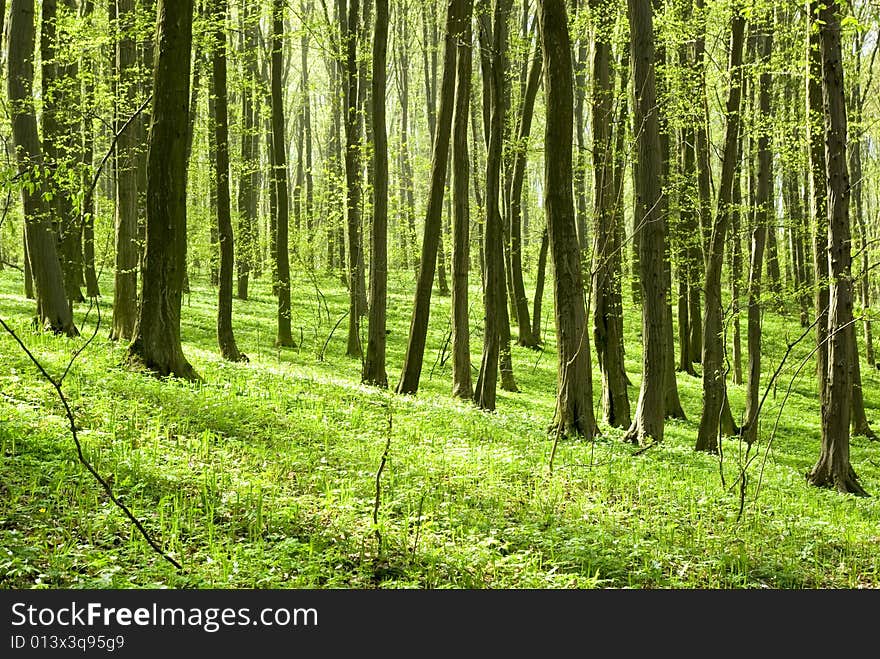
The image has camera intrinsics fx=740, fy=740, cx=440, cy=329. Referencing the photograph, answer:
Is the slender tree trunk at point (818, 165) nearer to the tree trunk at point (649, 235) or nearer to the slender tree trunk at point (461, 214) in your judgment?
the tree trunk at point (649, 235)

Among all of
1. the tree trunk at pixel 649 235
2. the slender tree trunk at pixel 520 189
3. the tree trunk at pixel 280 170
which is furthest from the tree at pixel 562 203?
the tree trunk at pixel 280 170

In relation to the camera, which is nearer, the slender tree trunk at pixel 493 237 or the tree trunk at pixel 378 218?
the slender tree trunk at pixel 493 237

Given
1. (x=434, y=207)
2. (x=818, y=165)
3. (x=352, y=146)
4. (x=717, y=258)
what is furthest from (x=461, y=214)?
(x=818, y=165)

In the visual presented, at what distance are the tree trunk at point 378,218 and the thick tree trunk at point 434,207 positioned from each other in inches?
27.7

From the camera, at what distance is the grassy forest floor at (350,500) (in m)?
4.75

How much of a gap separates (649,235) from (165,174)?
6.71m

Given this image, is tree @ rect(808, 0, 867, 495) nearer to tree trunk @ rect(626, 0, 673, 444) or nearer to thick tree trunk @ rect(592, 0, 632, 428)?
tree trunk @ rect(626, 0, 673, 444)

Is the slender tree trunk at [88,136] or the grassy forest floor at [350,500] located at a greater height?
the slender tree trunk at [88,136]

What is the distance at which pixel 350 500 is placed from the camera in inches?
Answer: 234

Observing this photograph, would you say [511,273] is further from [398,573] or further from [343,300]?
[398,573]

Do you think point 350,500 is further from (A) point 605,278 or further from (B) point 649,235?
(A) point 605,278

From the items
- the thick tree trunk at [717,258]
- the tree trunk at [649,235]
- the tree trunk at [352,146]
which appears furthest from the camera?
the tree trunk at [352,146]

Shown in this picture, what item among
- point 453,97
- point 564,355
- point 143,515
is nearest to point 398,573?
point 143,515

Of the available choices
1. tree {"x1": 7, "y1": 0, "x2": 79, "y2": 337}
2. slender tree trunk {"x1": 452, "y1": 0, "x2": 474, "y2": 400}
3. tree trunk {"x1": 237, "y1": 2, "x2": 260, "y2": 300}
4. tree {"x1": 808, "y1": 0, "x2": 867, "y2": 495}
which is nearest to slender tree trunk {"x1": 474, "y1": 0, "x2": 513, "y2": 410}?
slender tree trunk {"x1": 452, "y1": 0, "x2": 474, "y2": 400}
